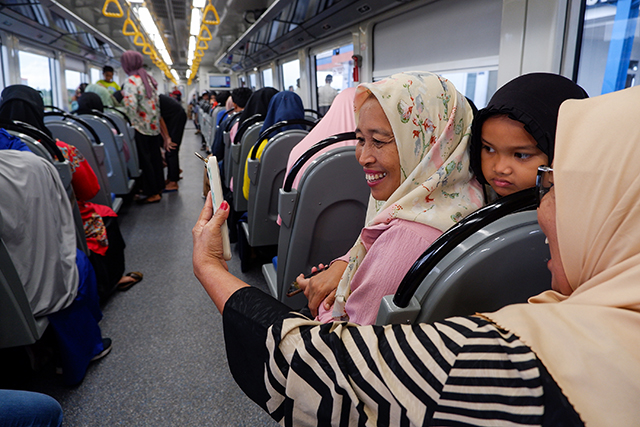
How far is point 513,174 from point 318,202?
95 cm

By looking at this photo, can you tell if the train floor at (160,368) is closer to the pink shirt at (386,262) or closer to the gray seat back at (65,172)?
the gray seat back at (65,172)

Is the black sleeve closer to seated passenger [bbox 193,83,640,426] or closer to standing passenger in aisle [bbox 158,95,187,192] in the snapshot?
seated passenger [bbox 193,83,640,426]

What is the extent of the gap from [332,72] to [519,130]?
18.5ft

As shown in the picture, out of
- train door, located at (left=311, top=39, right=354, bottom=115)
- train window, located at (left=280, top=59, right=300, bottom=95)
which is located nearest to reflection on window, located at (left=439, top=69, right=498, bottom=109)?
train door, located at (left=311, top=39, right=354, bottom=115)

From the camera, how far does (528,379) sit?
0.48m

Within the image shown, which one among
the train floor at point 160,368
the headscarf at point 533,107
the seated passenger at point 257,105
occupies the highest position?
the seated passenger at point 257,105

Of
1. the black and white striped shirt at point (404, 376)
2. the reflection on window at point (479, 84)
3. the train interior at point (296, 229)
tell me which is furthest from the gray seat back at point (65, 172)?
the reflection on window at point (479, 84)

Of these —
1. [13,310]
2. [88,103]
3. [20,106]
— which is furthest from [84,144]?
[13,310]

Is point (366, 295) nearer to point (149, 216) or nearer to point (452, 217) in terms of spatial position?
point (452, 217)

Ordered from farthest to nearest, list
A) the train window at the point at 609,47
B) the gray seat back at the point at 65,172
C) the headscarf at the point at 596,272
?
the gray seat back at the point at 65,172 < the train window at the point at 609,47 < the headscarf at the point at 596,272

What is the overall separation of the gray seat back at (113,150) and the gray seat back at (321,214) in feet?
10.6

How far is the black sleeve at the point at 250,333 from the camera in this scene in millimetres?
745

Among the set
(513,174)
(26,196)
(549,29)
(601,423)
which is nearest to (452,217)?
(513,174)

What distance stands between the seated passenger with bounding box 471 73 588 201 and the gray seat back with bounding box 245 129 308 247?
62.7 inches
